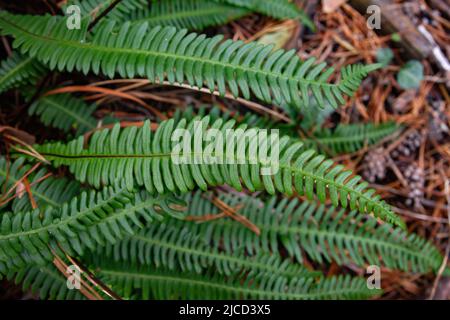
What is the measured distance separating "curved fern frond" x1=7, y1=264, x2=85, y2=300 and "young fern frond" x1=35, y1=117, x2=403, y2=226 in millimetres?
477

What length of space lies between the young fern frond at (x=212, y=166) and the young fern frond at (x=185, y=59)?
0.75ft

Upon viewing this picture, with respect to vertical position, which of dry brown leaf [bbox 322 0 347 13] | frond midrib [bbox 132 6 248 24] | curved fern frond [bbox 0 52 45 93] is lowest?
curved fern frond [bbox 0 52 45 93]

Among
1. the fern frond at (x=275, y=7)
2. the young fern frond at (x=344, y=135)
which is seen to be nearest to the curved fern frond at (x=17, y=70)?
the young fern frond at (x=344, y=135)

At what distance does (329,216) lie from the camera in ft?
7.90

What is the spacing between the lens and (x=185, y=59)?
6.12ft

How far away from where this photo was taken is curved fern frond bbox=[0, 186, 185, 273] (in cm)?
171

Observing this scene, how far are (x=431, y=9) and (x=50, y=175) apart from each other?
264cm

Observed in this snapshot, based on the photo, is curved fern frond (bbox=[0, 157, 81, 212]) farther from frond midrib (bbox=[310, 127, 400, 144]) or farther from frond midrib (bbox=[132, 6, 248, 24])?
frond midrib (bbox=[310, 127, 400, 144])

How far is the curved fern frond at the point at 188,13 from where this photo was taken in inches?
94.5

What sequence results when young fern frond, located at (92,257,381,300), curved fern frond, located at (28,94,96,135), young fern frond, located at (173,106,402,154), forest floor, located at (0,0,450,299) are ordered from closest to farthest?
young fern frond, located at (92,257,381,300) → curved fern frond, located at (28,94,96,135) → young fern frond, located at (173,106,402,154) → forest floor, located at (0,0,450,299)

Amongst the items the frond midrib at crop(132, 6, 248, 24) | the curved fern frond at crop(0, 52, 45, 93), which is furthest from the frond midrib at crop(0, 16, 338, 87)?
the frond midrib at crop(132, 6, 248, 24)

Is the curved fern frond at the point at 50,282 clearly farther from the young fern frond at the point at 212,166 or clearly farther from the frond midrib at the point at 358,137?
the frond midrib at the point at 358,137
